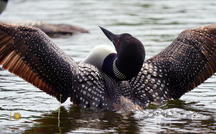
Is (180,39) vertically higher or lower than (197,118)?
higher

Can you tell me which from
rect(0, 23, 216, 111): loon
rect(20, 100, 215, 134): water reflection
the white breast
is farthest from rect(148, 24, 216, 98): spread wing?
the white breast

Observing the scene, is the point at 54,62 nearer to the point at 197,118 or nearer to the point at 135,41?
the point at 135,41

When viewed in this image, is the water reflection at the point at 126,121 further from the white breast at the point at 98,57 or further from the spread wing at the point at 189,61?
the white breast at the point at 98,57

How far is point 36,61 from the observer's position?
895 centimetres

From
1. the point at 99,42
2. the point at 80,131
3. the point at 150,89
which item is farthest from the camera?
the point at 99,42

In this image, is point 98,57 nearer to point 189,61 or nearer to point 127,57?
point 127,57

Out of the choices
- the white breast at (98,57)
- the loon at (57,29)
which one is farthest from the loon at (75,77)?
the loon at (57,29)

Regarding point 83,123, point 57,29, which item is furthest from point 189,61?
point 57,29

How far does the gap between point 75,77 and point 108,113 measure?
1.86 ft

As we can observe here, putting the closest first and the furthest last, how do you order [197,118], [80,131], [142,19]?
[80,131] → [197,118] → [142,19]

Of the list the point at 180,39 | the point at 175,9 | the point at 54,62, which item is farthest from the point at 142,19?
the point at 54,62

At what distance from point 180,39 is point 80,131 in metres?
2.27

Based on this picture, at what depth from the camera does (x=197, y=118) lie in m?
8.70

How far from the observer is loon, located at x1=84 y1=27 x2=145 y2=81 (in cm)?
871
